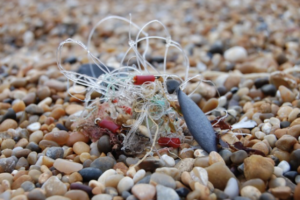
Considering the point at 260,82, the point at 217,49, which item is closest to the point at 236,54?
the point at 217,49

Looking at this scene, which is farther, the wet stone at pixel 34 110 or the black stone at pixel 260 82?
the black stone at pixel 260 82

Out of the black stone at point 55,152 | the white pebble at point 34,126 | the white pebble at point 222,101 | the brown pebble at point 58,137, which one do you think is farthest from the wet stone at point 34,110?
the white pebble at point 222,101

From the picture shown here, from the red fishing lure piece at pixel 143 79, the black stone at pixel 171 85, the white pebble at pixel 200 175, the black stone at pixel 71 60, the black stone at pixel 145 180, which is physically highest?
the red fishing lure piece at pixel 143 79

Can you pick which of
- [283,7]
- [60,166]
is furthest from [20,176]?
[283,7]

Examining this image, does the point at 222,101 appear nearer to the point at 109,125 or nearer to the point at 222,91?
the point at 222,91

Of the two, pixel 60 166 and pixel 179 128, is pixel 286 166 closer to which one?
pixel 179 128

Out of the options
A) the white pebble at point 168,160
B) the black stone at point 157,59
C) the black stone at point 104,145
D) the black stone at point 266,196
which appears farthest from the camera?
the black stone at point 157,59

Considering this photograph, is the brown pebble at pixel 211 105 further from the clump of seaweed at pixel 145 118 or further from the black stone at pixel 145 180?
the black stone at pixel 145 180
